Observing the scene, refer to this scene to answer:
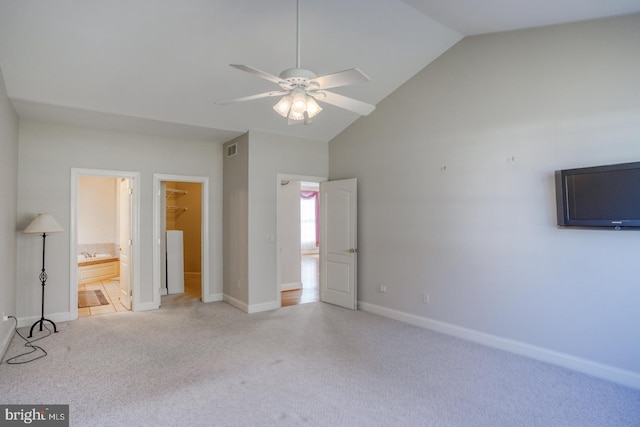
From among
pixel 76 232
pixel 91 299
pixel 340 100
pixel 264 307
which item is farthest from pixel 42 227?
pixel 340 100

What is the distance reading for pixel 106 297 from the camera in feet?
20.4

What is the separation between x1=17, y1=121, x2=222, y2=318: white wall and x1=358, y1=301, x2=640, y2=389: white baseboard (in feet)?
13.3

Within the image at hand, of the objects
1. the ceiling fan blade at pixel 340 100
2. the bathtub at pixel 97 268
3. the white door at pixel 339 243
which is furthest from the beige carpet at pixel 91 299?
the ceiling fan blade at pixel 340 100

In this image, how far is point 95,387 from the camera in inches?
116

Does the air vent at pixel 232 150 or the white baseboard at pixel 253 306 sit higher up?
the air vent at pixel 232 150

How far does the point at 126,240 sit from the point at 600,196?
611 cm

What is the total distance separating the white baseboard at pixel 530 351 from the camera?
3.07 metres

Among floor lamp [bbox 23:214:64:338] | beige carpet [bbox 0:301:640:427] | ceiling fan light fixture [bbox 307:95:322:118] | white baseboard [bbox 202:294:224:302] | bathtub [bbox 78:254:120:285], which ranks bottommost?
beige carpet [bbox 0:301:640:427]

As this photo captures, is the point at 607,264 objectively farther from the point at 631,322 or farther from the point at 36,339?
the point at 36,339

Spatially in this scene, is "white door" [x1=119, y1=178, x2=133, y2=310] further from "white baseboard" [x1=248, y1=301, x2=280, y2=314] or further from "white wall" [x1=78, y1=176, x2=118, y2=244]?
"white wall" [x1=78, y1=176, x2=118, y2=244]

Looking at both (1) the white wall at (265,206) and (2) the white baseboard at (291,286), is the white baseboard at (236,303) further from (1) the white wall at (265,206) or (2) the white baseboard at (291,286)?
(2) the white baseboard at (291,286)

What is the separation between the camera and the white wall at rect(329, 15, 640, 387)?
123 inches

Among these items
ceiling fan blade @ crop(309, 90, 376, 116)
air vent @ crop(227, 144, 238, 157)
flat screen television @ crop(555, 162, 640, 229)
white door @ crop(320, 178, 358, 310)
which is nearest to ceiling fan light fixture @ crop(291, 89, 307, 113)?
ceiling fan blade @ crop(309, 90, 376, 116)

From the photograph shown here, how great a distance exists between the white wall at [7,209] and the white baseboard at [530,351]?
14.9 feet
